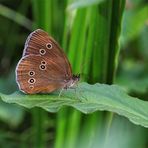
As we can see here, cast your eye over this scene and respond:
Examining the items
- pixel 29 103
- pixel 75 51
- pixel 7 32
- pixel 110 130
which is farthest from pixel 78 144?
pixel 7 32

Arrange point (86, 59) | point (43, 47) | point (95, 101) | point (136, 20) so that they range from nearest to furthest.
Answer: point (95, 101), point (43, 47), point (86, 59), point (136, 20)

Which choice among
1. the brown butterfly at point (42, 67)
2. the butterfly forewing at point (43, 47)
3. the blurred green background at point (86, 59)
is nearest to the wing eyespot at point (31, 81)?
the brown butterfly at point (42, 67)

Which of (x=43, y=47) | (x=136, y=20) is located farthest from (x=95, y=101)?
(x=136, y=20)

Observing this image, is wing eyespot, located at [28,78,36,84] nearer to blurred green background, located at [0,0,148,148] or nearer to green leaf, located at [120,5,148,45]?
blurred green background, located at [0,0,148,148]

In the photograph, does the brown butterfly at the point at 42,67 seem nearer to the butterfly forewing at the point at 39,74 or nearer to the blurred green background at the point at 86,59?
the butterfly forewing at the point at 39,74

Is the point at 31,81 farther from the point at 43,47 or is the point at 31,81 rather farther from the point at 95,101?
the point at 95,101
